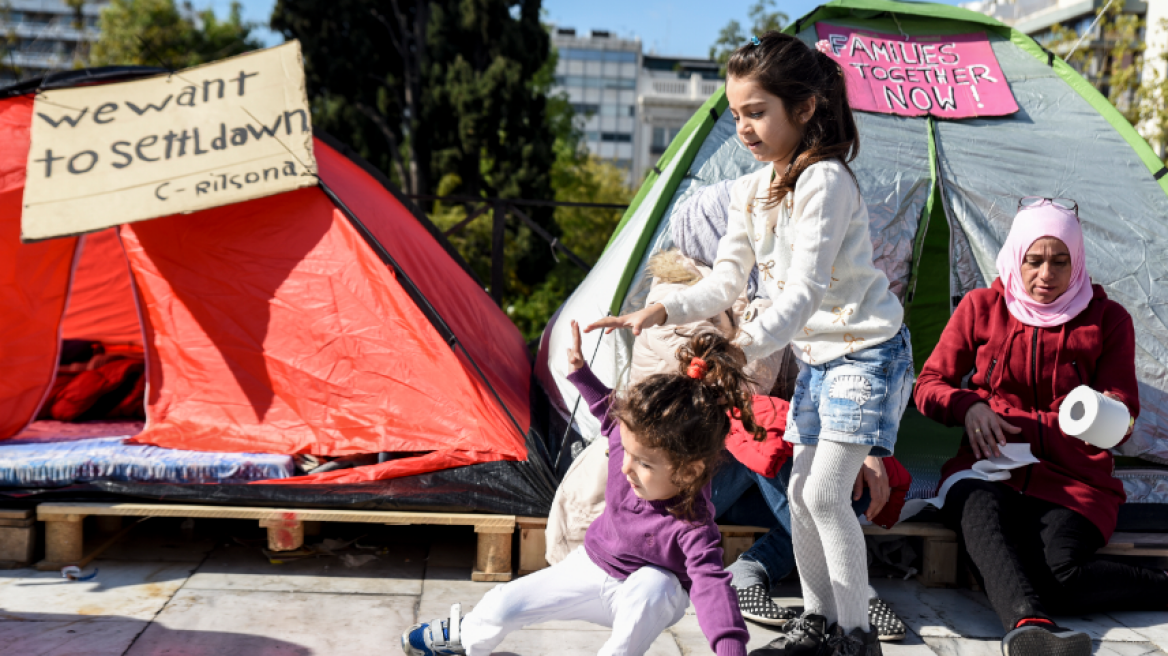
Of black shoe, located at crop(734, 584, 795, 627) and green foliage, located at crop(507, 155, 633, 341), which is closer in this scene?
black shoe, located at crop(734, 584, 795, 627)

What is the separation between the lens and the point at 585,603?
74.9 inches

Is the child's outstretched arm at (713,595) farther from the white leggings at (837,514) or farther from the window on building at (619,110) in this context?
the window on building at (619,110)

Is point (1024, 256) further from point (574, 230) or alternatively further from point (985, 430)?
point (574, 230)

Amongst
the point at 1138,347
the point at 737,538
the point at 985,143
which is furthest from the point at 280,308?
the point at 1138,347

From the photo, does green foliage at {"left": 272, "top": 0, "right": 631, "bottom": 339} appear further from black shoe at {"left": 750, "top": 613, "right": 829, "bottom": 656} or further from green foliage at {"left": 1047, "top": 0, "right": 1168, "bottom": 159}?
black shoe at {"left": 750, "top": 613, "right": 829, "bottom": 656}

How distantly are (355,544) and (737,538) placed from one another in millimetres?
1276

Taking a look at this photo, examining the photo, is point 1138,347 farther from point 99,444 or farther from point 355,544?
point 99,444

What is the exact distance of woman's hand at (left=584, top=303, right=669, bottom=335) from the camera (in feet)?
5.57

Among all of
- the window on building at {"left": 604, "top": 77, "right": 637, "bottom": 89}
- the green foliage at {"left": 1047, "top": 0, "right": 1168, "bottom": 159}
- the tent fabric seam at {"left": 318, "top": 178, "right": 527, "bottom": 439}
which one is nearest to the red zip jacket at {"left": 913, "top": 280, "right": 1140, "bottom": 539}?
the tent fabric seam at {"left": 318, "top": 178, "right": 527, "bottom": 439}

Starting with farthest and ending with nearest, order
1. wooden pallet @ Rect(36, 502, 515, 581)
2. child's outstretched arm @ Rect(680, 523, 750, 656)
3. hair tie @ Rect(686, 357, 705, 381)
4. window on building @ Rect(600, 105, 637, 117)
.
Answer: window on building @ Rect(600, 105, 637, 117) < wooden pallet @ Rect(36, 502, 515, 581) < hair tie @ Rect(686, 357, 705, 381) < child's outstretched arm @ Rect(680, 523, 750, 656)

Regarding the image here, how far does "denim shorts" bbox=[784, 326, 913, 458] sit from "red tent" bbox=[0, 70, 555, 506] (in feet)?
Result: 3.72

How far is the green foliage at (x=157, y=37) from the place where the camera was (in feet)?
56.1

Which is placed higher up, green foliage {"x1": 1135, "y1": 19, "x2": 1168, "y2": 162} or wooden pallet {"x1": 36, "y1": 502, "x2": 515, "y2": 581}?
green foliage {"x1": 1135, "y1": 19, "x2": 1168, "y2": 162}

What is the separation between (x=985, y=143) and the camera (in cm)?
346
